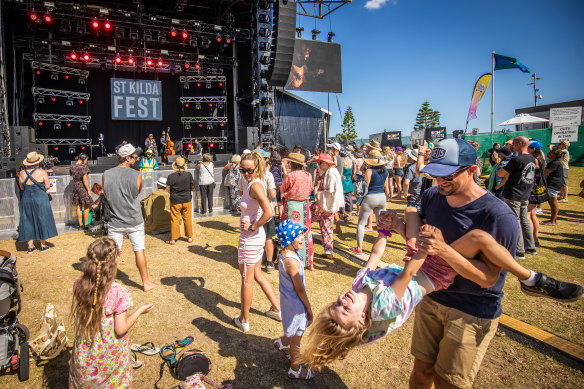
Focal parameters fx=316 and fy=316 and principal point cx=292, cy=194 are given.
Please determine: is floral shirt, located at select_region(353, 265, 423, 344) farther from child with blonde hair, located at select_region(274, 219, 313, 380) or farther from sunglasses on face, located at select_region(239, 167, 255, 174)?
sunglasses on face, located at select_region(239, 167, 255, 174)

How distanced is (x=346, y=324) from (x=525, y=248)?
19.1 feet

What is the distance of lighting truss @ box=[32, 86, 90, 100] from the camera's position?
14.9 meters

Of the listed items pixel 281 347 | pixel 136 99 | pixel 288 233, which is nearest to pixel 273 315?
pixel 281 347

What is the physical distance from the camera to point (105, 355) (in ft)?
7.11

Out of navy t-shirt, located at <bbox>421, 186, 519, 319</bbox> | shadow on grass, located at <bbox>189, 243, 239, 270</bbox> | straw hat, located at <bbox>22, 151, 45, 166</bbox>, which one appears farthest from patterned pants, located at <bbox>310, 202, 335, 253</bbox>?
straw hat, located at <bbox>22, 151, 45, 166</bbox>

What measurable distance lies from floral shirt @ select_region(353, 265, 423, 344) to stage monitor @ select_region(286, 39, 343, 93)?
54.2 feet

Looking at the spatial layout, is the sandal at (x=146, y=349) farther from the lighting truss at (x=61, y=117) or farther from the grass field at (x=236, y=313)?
the lighting truss at (x=61, y=117)

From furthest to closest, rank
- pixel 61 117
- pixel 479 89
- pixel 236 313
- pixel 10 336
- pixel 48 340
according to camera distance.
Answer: pixel 479 89 < pixel 61 117 < pixel 236 313 < pixel 48 340 < pixel 10 336

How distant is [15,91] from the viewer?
45.2 feet

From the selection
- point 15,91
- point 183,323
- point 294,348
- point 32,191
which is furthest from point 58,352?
point 15,91

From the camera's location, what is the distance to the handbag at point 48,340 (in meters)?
2.92

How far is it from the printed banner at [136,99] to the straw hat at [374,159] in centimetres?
1514

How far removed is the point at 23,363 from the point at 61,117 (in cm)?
1710

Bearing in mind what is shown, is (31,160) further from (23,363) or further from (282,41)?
(282,41)
